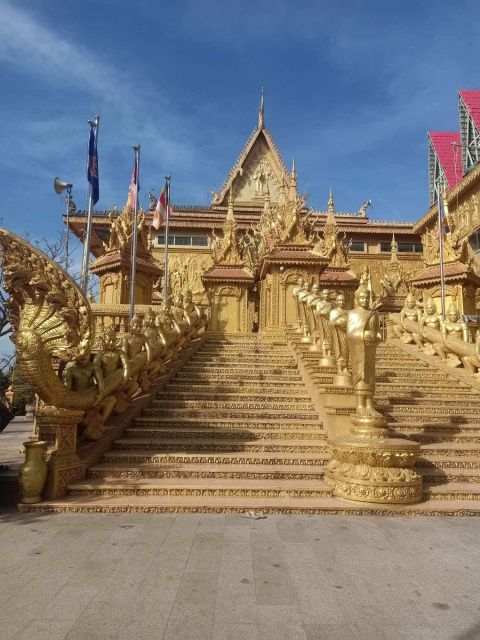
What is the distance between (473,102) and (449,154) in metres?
6.29

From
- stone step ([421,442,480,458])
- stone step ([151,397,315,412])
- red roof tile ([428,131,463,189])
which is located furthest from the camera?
red roof tile ([428,131,463,189])

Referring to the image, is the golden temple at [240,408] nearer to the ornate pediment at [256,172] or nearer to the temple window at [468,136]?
the ornate pediment at [256,172]

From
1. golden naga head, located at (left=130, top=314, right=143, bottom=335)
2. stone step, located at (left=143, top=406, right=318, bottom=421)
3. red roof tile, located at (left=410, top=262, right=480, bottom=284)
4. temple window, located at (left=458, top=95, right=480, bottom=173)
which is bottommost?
stone step, located at (left=143, top=406, right=318, bottom=421)

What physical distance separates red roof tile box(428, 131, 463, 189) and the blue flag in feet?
123

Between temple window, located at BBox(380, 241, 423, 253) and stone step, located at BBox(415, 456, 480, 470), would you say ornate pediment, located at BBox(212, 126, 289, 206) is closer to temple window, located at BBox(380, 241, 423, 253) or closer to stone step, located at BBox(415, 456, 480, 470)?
temple window, located at BBox(380, 241, 423, 253)

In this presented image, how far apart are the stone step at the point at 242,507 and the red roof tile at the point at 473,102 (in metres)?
42.1

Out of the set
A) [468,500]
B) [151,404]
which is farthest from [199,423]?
[468,500]

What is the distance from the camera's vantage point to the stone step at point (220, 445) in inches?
274

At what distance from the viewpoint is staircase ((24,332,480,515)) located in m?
5.50

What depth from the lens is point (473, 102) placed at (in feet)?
134

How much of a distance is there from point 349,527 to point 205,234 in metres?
31.7

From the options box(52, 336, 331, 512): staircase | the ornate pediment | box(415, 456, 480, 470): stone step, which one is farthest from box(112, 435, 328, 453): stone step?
the ornate pediment

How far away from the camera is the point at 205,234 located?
35.0m

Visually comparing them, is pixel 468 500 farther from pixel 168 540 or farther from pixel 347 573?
pixel 168 540
